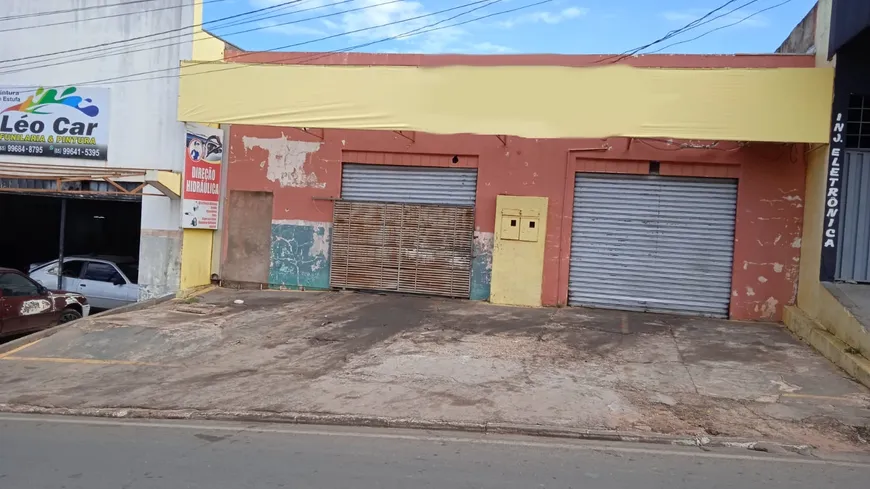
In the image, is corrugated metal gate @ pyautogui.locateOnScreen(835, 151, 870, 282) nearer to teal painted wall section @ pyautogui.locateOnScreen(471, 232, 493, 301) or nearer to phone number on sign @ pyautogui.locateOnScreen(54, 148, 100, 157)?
teal painted wall section @ pyautogui.locateOnScreen(471, 232, 493, 301)

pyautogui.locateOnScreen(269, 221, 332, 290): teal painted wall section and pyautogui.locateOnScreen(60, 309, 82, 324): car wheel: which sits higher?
pyautogui.locateOnScreen(269, 221, 332, 290): teal painted wall section

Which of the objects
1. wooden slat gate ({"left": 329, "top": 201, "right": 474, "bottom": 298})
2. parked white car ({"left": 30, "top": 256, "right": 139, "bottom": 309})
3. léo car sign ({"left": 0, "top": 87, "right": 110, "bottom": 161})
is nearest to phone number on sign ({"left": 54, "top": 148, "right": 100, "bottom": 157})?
léo car sign ({"left": 0, "top": 87, "right": 110, "bottom": 161})

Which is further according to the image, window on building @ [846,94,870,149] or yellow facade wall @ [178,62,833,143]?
window on building @ [846,94,870,149]

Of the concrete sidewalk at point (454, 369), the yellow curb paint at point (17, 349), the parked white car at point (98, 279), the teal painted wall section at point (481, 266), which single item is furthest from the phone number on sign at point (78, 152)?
the teal painted wall section at point (481, 266)

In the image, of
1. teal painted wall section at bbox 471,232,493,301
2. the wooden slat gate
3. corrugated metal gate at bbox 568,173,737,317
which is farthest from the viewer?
the wooden slat gate

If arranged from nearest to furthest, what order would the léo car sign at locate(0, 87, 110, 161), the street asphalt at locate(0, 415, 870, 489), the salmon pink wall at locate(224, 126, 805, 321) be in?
the street asphalt at locate(0, 415, 870, 489)
the salmon pink wall at locate(224, 126, 805, 321)
the léo car sign at locate(0, 87, 110, 161)

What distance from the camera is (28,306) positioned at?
A: 11422mm

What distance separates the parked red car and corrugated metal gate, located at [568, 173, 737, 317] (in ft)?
33.1

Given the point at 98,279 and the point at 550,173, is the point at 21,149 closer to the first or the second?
the point at 98,279

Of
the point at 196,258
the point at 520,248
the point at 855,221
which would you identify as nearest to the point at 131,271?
the point at 196,258

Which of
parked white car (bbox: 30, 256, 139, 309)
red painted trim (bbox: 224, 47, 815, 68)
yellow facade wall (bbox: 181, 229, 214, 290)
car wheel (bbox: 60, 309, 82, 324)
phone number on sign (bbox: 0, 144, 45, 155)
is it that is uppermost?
red painted trim (bbox: 224, 47, 815, 68)

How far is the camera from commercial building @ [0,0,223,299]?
14.1 metres

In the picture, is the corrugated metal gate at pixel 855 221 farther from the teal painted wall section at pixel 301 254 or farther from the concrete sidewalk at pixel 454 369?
the teal painted wall section at pixel 301 254

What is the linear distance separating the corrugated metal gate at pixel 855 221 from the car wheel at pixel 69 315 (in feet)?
46.9
